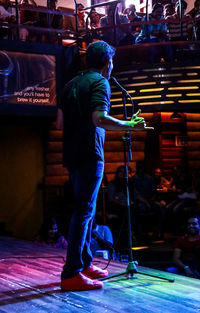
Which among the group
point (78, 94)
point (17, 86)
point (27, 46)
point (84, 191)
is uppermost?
point (27, 46)

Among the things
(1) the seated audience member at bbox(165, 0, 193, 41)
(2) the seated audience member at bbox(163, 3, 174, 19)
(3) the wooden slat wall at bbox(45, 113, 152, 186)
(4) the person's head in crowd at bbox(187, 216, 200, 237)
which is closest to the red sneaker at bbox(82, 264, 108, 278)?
(4) the person's head in crowd at bbox(187, 216, 200, 237)

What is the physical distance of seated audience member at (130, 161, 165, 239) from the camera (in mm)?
8352

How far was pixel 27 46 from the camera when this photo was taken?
320 inches

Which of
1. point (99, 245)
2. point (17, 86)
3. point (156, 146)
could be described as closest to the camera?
point (99, 245)

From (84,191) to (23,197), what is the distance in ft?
21.7

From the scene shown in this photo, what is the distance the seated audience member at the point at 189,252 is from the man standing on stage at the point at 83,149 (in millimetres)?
2863

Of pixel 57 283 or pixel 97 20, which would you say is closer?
pixel 57 283

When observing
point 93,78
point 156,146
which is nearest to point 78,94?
point 93,78

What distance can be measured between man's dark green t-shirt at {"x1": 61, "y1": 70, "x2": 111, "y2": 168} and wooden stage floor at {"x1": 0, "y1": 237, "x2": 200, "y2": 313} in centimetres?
83

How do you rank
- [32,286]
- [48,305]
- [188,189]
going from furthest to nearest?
[188,189], [32,286], [48,305]

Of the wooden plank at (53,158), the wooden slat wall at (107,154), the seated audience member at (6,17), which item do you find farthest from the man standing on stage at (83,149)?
the wooden plank at (53,158)

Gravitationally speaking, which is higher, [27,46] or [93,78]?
[27,46]

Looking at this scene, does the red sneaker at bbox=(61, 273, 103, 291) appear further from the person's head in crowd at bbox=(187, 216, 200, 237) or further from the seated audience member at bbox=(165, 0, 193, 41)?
the seated audience member at bbox=(165, 0, 193, 41)

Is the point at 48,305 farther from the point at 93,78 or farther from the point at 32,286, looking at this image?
the point at 93,78
